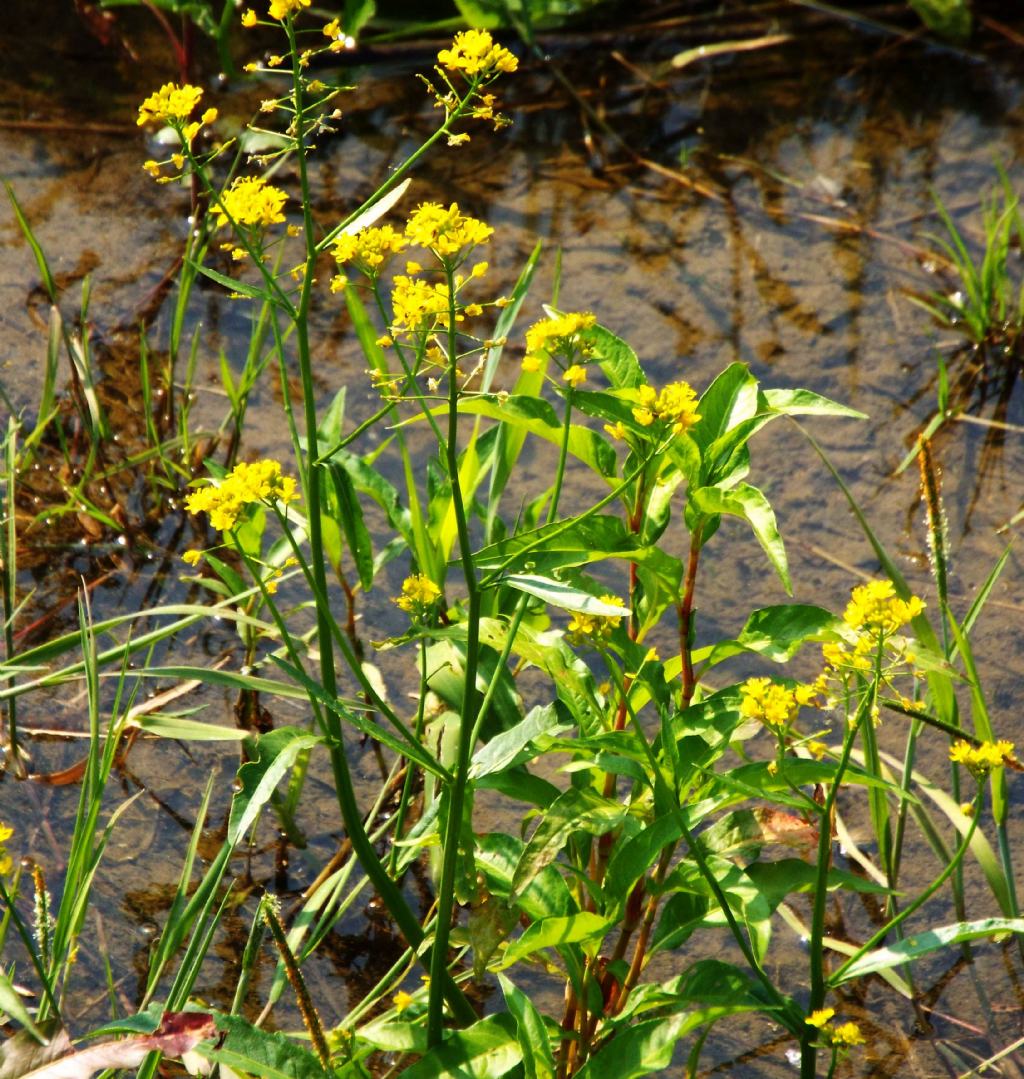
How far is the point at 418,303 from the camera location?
1.57m

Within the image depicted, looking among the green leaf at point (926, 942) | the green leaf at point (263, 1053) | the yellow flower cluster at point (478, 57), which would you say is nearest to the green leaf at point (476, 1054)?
the green leaf at point (263, 1053)

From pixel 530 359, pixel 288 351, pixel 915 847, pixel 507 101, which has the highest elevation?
pixel 530 359

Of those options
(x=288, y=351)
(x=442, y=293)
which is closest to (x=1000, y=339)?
(x=288, y=351)

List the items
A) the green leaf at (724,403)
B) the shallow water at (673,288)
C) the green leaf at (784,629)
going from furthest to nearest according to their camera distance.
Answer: the shallow water at (673,288) → the green leaf at (724,403) → the green leaf at (784,629)

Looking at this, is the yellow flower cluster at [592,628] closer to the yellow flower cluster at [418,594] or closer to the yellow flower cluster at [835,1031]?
the yellow flower cluster at [418,594]

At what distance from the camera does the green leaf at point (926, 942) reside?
170 cm

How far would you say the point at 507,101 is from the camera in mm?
4301

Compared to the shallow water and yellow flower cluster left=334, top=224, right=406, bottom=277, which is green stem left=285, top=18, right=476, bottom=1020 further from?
the shallow water

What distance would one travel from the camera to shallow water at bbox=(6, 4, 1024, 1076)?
2414 mm

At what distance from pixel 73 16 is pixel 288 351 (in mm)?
1777

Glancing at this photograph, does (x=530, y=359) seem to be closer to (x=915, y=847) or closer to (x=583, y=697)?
(x=583, y=697)

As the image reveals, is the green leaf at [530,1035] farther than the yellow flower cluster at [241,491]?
Yes

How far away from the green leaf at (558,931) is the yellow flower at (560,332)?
2.34 feet

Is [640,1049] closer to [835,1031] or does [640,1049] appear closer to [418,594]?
[835,1031]
